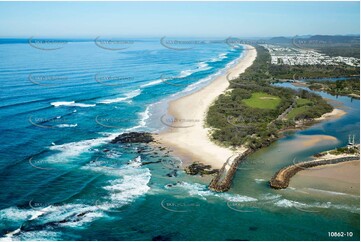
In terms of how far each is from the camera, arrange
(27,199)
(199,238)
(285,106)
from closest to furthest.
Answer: (199,238) < (27,199) < (285,106)

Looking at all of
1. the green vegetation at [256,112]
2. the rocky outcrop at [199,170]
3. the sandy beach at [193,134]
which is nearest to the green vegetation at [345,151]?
the green vegetation at [256,112]

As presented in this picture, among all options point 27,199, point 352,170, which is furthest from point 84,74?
point 352,170

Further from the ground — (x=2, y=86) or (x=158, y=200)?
(x=2, y=86)

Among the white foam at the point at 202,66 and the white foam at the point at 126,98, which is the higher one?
the white foam at the point at 202,66

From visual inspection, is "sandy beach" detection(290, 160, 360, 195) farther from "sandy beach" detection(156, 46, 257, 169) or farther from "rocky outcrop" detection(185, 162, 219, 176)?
"sandy beach" detection(156, 46, 257, 169)

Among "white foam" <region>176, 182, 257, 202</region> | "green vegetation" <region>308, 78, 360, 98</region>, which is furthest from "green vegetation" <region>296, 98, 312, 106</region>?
"white foam" <region>176, 182, 257, 202</region>

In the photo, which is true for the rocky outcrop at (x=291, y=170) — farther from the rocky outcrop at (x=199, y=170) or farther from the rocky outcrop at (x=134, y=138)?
the rocky outcrop at (x=134, y=138)

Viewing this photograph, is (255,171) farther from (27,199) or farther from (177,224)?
(27,199)

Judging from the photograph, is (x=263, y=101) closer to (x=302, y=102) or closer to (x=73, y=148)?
(x=302, y=102)
